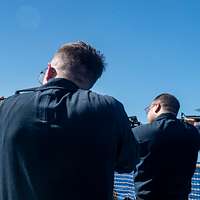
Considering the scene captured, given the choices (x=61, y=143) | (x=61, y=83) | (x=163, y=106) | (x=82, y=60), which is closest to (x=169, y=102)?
(x=163, y=106)

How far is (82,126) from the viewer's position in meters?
2.03

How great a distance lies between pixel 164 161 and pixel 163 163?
20 millimetres

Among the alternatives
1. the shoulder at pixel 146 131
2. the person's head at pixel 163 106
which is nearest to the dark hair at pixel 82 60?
the shoulder at pixel 146 131

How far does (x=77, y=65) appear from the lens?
87.8 inches

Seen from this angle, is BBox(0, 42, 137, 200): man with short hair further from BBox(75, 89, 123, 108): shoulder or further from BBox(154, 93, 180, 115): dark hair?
BBox(154, 93, 180, 115): dark hair

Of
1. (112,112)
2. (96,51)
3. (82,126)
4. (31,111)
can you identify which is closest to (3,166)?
(31,111)

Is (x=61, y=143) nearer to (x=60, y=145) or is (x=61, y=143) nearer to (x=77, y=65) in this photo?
(x=60, y=145)

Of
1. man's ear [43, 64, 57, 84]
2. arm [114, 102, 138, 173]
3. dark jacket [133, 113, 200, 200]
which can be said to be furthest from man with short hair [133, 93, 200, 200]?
man's ear [43, 64, 57, 84]

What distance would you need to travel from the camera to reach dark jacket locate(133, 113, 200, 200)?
384cm

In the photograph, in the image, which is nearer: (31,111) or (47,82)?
(31,111)

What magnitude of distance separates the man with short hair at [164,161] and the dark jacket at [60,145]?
1.77 metres

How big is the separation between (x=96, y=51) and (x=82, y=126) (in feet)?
1.65

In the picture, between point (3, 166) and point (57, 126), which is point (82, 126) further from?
point (3, 166)

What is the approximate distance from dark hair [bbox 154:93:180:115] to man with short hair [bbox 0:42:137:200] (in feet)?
6.58
